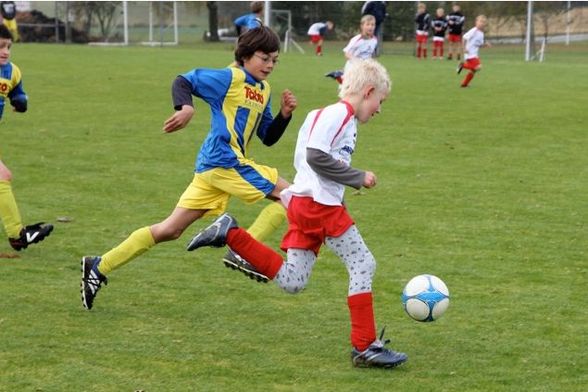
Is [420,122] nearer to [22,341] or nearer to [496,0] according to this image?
[22,341]

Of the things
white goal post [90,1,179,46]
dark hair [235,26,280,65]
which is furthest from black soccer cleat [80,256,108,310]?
white goal post [90,1,179,46]

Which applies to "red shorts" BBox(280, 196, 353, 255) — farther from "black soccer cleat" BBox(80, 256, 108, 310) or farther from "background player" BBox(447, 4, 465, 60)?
"background player" BBox(447, 4, 465, 60)

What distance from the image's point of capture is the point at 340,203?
215 inches

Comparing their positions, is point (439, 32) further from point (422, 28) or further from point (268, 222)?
point (268, 222)

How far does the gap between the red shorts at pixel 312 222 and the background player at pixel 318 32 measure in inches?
1297

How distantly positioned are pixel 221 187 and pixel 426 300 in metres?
1.51

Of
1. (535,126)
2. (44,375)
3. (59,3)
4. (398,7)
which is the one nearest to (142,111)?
(535,126)

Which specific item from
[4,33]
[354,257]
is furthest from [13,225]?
[354,257]

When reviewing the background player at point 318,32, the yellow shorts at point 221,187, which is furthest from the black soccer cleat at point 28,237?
the background player at point 318,32

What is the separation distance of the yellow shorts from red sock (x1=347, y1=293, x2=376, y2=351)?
1.39 meters

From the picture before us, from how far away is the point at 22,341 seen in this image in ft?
18.9

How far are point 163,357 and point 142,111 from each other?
12926mm

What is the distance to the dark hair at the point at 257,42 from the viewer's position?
645 centimetres

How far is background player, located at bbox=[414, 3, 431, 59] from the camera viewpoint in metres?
36.2
